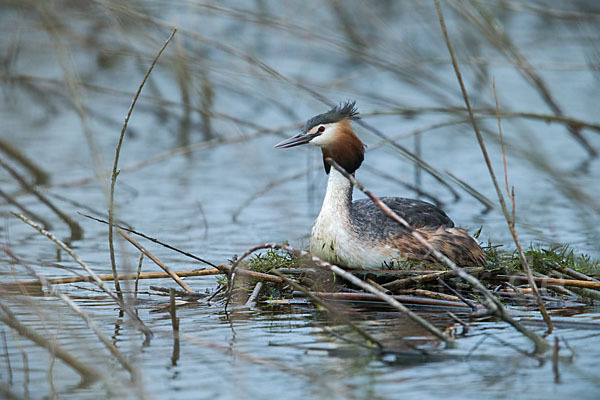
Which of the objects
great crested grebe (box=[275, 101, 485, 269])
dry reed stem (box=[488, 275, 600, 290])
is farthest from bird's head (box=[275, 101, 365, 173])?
dry reed stem (box=[488, 275, 600, 290])

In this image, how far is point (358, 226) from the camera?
237 inches

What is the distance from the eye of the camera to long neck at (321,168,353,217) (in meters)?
6.13

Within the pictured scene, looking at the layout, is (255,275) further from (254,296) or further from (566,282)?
(566,282)

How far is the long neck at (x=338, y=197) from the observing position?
6.13m

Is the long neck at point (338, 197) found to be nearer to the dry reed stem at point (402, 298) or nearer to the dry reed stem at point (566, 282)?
the dry reed stem at point (402, 298)

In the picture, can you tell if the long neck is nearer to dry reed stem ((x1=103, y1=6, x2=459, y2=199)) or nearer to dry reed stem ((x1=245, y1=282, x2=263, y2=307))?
dry reed stem ((x1=103, y1=6, x2=459, y2=199))

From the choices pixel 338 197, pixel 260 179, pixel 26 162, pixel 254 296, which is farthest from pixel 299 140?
pixel 26 162

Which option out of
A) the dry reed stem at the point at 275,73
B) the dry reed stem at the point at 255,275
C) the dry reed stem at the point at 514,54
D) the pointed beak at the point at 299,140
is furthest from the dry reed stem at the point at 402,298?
the dry reed stem at the point at 514,54

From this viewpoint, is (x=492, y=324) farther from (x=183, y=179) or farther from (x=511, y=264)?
(x=183, y=179)

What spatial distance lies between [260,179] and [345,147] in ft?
5.38

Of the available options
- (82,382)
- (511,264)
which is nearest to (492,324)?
(511,264)

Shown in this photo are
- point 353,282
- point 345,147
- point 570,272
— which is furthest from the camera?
point 345,147

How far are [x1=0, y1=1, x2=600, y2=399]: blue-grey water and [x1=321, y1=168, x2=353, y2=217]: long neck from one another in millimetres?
376

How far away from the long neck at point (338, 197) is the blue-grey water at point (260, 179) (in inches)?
14.8
